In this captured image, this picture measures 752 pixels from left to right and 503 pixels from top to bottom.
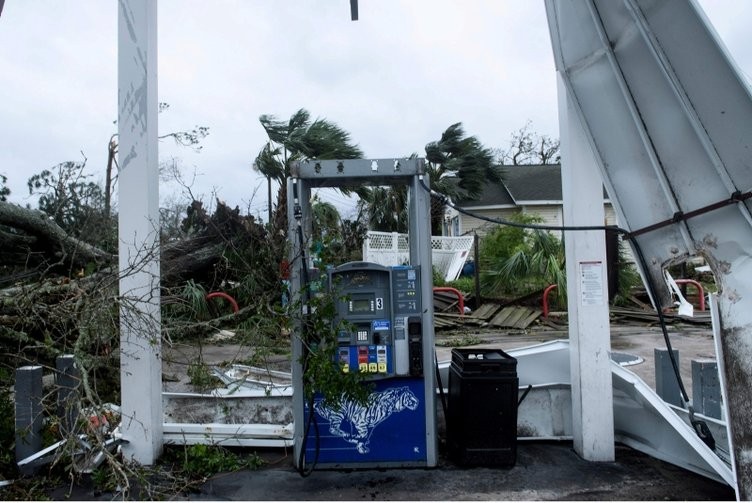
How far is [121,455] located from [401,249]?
39.7 ft

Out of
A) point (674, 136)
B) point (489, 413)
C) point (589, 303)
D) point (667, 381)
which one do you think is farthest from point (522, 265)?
point (674, 136)

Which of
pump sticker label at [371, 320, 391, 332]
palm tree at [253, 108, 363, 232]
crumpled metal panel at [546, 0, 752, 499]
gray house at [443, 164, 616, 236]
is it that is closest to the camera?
crumpled metal panel at [546, 0, 752, 499]

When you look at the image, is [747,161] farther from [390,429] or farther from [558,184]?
[558,184]

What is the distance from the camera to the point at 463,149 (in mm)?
18359

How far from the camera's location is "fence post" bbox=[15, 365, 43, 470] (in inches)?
148

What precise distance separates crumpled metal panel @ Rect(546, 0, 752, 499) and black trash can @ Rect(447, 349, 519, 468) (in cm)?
125

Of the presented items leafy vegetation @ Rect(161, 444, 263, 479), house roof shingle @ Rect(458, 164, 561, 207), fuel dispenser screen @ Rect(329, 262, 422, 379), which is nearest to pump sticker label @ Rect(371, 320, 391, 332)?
fuel dispenser screen @ Rect(329, 262, 422, 379)

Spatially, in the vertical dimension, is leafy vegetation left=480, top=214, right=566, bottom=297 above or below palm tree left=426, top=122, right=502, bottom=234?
below

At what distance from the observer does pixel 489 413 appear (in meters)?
4.07

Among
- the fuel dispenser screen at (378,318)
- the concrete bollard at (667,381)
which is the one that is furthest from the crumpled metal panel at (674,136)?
the fuel dispenser screen at (378,318)

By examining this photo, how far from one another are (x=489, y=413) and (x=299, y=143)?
10.5m

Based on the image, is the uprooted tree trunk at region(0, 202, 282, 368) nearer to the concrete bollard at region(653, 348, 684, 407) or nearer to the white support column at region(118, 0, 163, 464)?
the white support column at region(118, 0, 163, 464)

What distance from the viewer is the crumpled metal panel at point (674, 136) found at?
10.2 feet

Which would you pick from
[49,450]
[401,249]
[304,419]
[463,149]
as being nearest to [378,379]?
[304,419]
